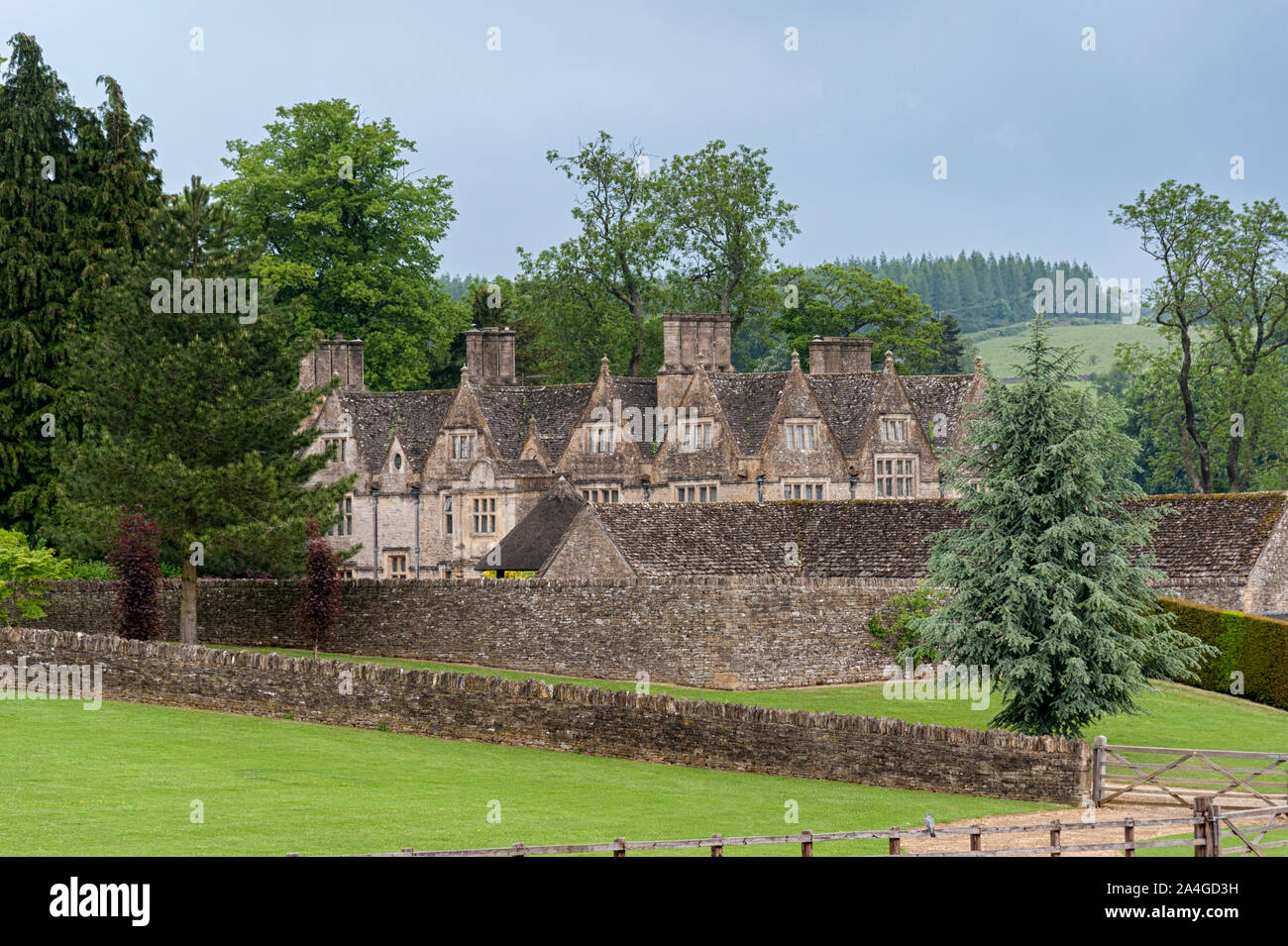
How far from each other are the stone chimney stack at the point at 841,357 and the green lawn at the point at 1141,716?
28.8m

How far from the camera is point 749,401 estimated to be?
67.9 meters

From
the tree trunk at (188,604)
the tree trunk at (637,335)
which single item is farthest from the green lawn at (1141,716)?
the tree trunk at (637,335)

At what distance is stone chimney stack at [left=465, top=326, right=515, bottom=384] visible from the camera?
76.7 metres

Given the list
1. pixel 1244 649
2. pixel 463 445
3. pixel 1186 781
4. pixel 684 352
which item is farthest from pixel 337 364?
pixel 1186 781

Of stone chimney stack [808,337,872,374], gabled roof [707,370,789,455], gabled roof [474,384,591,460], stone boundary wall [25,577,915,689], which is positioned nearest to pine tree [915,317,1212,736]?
stone boundary wall [25,577,915,689]

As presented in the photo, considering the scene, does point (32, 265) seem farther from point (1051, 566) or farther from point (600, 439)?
point (1051, 566)

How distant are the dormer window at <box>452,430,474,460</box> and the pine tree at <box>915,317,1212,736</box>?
121 feet

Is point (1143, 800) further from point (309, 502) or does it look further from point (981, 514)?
point (309, 502)

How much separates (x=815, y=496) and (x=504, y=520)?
40.9ft

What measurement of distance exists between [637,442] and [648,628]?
70.8ft

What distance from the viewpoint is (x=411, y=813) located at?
26031 millimetres

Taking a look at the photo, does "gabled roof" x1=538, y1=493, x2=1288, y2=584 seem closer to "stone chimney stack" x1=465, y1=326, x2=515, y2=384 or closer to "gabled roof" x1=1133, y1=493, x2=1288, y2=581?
"gabled roof" x1=1133, y1=493, x2=1288, y2=581

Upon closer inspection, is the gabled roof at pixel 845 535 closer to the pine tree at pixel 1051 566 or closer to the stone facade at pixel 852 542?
the stone facade at pixel 852 542
